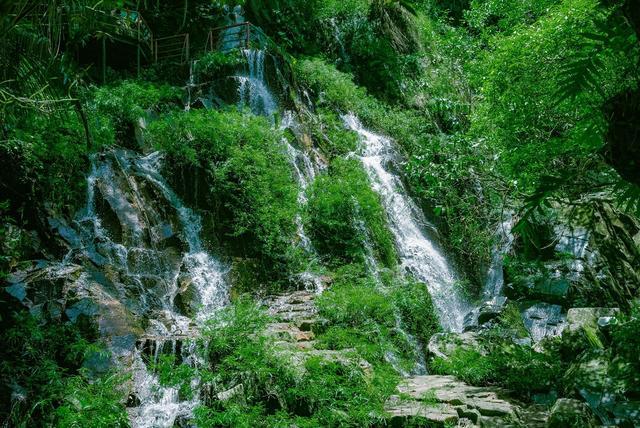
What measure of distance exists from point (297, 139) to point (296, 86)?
7.83 ft

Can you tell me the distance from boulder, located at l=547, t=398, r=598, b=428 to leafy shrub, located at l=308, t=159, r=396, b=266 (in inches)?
252

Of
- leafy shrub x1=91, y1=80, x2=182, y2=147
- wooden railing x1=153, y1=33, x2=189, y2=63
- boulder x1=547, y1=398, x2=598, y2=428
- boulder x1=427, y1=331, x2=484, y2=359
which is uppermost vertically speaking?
wooden railing x1=153, y1=33, x2=189, y2=63

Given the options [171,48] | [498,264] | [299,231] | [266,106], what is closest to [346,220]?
[299,231]

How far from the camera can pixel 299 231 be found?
1150 cm

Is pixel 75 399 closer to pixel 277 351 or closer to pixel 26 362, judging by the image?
pixel 26 362

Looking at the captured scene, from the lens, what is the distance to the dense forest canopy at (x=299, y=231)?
4113 millimetres

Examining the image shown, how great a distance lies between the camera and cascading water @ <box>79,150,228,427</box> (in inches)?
→ 309

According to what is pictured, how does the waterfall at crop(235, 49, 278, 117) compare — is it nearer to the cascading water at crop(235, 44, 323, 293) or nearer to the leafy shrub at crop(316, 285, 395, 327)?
the cascading water at crop(235, 44, 323, 293)

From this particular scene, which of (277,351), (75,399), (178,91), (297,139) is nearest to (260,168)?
(297,139)

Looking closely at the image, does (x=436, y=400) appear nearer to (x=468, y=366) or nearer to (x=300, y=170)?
(x=468, y=366)

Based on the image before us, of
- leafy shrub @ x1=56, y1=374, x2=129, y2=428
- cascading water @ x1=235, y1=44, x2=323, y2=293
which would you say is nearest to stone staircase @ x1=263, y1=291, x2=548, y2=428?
leafy shrub @ x1=56, y1=374, x2=129, y2=428

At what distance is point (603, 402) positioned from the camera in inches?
206

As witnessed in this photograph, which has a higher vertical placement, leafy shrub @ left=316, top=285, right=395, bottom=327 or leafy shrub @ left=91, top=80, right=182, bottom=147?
leafy shrub @ left=91, top=80, right=182, bottom=147

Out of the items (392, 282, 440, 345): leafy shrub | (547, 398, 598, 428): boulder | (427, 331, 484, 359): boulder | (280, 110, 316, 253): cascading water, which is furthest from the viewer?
(280, 110, 316, 253): cascading water
